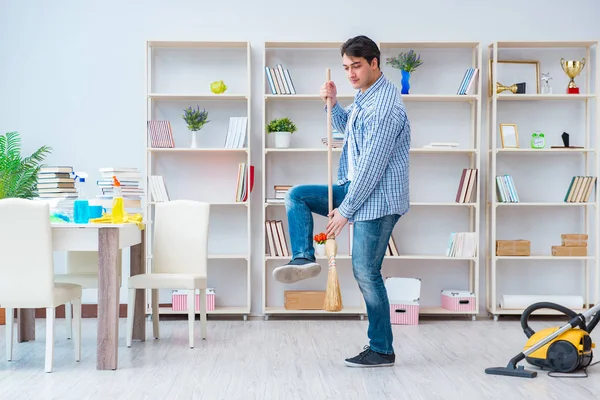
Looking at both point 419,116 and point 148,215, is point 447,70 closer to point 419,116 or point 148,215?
point 419,116

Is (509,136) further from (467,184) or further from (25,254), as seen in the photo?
(25,254)

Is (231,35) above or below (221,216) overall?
above

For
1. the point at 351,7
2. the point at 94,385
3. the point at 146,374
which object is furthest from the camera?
the point at 351,7

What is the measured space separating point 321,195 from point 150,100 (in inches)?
110

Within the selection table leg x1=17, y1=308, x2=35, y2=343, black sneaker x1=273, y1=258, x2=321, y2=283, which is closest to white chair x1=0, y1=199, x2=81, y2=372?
table leg x1=17, y1=308, x2=35, y2=343

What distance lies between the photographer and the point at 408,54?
5996 millimetres

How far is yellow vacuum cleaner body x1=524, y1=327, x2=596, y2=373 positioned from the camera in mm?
3711

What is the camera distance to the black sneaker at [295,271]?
3.50 m

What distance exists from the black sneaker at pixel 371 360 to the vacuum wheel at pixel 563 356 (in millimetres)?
815

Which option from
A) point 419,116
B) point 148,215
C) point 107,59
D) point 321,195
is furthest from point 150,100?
point 321,195

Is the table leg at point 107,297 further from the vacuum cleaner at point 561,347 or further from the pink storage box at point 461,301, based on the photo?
the pink storage box at point 461,301

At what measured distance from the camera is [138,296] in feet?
16.4

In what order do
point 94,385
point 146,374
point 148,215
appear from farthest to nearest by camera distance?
point 148,215, point 146,374, point 94,385

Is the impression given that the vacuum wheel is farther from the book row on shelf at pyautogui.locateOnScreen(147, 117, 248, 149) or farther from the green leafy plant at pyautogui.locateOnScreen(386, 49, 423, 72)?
the book row on shelf at pyautogui.locateOnScreen(147, 117, 248, 149)
